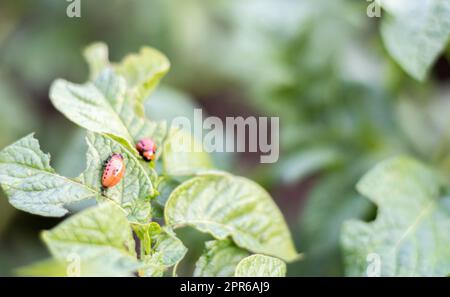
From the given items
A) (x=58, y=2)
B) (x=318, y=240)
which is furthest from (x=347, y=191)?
(x=58, y=2)

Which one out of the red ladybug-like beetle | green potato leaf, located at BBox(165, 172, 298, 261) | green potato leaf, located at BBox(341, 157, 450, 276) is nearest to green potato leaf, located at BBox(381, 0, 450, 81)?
green potato leaf, located at BBox(341, 157, 450, 276)

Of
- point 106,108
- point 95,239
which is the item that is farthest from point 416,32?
point 95,239

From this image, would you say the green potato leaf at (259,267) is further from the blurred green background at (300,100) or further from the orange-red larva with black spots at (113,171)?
the blurred green background at (300,100)

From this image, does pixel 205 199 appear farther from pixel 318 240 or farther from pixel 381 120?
pixel 381 120

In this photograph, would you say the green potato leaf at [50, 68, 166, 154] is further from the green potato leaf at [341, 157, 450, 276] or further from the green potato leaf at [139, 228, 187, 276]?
the green potato leaf at [341, 157, 450, 276]

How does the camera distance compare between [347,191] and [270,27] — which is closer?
[347,191]
